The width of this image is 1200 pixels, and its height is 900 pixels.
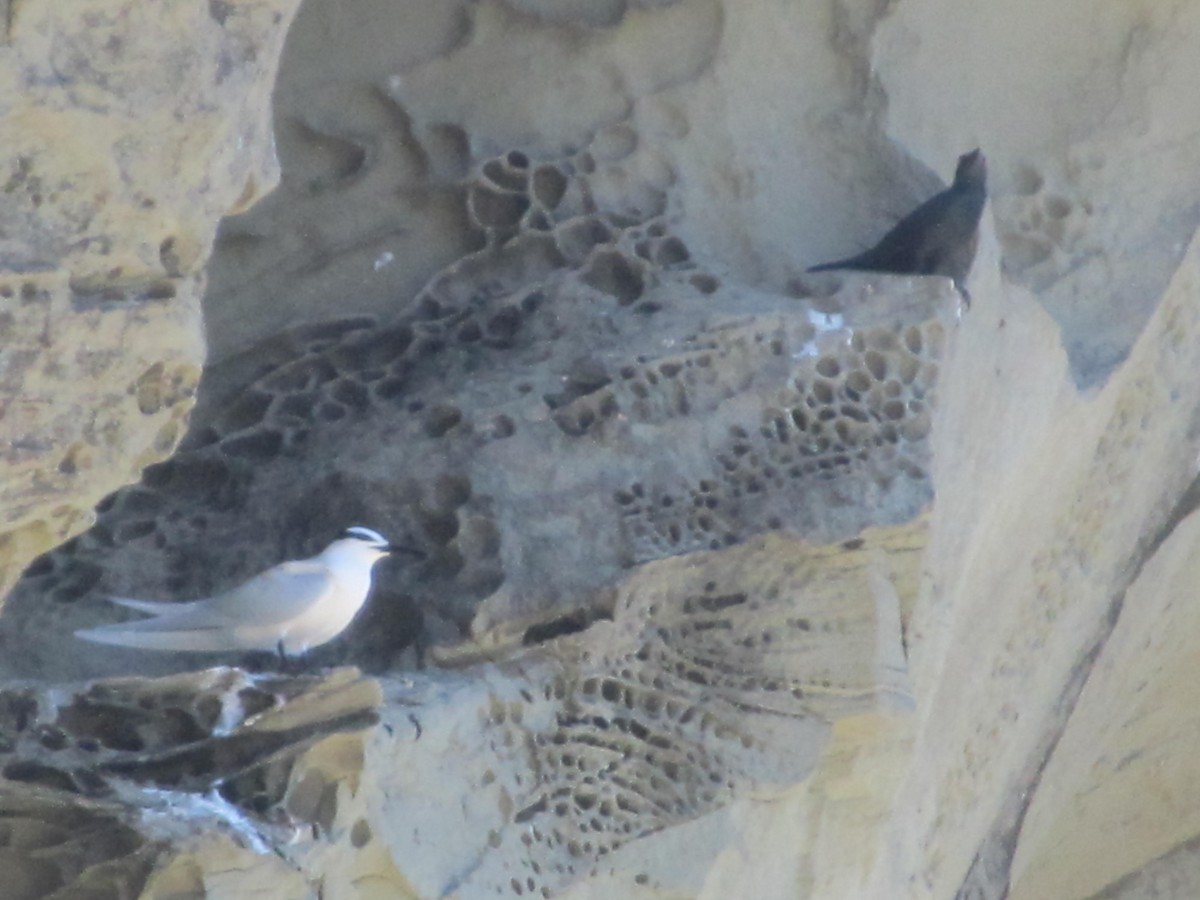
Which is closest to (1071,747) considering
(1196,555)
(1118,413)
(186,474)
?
(1196,555)

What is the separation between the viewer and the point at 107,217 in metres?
2.05

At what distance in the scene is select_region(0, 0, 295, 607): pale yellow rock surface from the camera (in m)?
1.97

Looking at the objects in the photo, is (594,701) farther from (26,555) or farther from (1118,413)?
(1118,413)

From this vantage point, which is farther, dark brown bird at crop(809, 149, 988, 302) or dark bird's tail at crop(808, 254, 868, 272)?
dark bird's tail at crop(808, 254, 868, 272)

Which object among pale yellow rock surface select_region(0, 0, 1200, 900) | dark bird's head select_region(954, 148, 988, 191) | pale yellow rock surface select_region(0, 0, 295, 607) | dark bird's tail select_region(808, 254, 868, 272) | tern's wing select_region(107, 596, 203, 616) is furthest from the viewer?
dark bird's head select_region(954, 148, 988, 191)

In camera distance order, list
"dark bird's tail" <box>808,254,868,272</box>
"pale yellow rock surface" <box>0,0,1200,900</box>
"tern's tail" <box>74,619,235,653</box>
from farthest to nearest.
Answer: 1. "dark bird's tail" <box>808,254,868,272</box>
2. "pale yellow rock surface" <box>0,0,1200,900</box>
3. "tern's tail" <box>74,619,235,653</box>

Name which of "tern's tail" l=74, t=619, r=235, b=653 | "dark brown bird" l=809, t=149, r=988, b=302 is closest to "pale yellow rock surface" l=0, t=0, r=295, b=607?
"tern's tail" l=74, t=619, r=235, b=653

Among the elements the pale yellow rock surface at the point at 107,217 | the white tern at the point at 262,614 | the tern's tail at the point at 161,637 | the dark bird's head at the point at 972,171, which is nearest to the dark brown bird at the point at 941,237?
the dark bird's head at the point at 972,171

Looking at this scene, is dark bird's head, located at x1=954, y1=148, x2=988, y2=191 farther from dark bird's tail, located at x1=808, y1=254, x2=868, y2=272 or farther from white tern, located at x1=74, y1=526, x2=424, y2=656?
white tern, located at x1=74, y1=526, x2=424, y2=656

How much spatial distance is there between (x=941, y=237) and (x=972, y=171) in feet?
1.21

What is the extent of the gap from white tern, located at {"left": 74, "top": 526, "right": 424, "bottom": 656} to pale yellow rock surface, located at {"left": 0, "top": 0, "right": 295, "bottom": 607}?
2.19 ft

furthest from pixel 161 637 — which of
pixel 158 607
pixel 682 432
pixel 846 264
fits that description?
pixel 846 264

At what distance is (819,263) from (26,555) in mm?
2013

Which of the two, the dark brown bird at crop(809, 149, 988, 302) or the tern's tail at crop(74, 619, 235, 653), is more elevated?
the dark brown bird at crop(809, 149, 988, 302)
